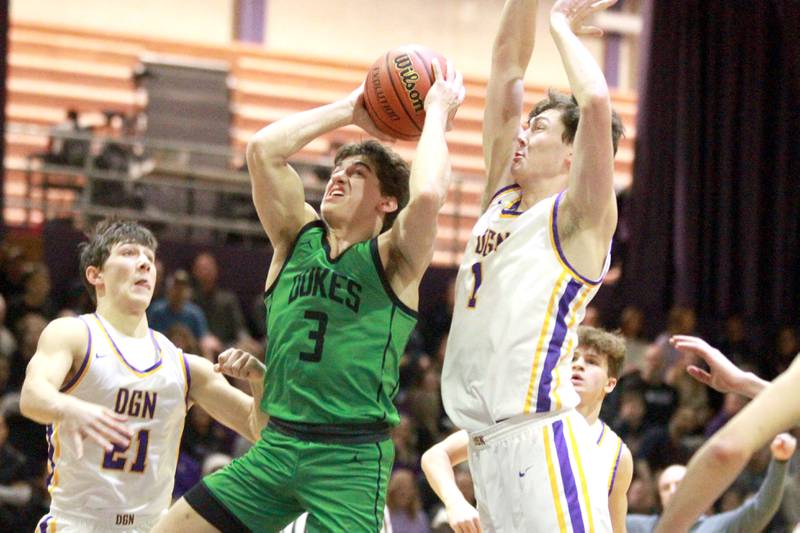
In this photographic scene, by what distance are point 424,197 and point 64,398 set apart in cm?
130

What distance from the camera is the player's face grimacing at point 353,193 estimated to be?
14.5 ft

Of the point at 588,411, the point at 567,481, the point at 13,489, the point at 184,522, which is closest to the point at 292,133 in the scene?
the point at 184,522

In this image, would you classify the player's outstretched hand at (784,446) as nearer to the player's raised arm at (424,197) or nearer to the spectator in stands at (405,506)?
the player's raised arm at (424,197)

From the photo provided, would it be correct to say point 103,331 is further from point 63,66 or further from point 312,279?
point 63,66

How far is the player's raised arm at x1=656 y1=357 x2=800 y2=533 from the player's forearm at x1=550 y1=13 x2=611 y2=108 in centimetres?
152

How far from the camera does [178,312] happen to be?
1006 cm

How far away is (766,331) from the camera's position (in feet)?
44.4

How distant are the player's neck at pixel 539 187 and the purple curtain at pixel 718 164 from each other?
8.99 meters

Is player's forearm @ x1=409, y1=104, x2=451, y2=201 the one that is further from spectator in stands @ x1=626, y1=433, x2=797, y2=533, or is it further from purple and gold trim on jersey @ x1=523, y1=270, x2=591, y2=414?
spectator in stands @ x1=626, y1=433, x2=797, y2=533

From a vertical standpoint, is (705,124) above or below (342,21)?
below

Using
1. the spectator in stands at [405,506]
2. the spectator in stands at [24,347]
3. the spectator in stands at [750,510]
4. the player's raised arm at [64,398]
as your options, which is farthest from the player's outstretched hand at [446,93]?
the spectator in stands at [24,347]

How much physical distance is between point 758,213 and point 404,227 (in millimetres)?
10446

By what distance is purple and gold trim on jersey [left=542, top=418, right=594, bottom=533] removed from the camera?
154 inches

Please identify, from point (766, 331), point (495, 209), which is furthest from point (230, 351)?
point (766, 331)
